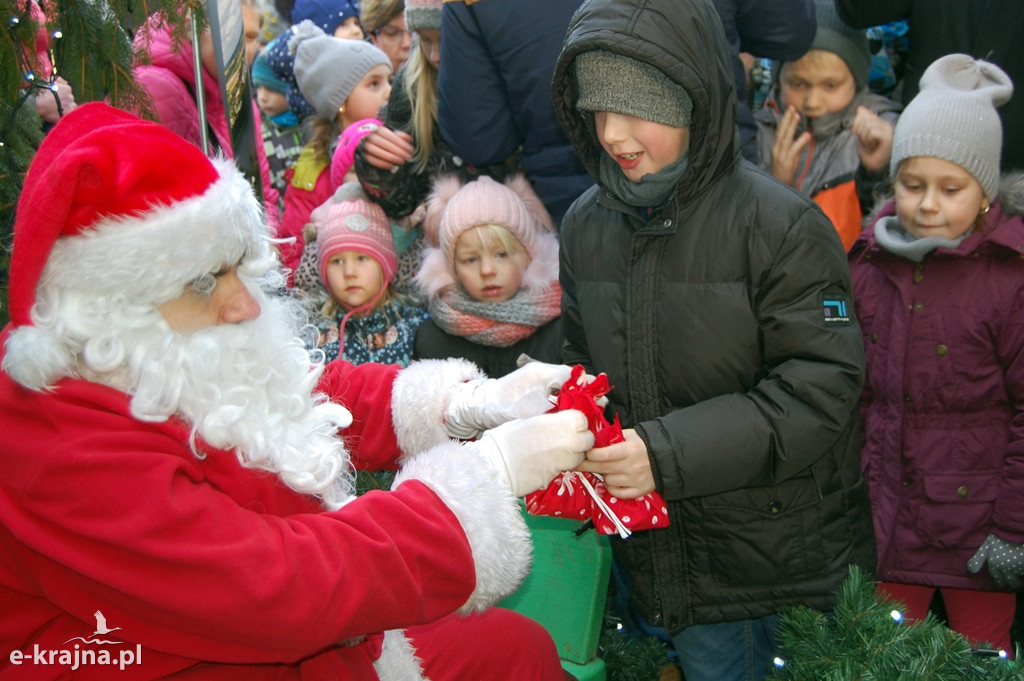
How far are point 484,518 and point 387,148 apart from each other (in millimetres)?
2089

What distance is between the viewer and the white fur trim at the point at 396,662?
204 centimetres

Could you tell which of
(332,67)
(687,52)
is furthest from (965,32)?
(332,67)

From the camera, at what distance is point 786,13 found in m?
3.04

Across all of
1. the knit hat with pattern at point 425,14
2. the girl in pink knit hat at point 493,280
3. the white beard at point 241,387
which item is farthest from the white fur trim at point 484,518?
the knit hat with pattern at point 425,14

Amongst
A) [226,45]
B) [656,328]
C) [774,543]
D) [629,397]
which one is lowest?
[774,543]

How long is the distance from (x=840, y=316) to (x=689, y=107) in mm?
623

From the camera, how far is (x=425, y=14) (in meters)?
3.47

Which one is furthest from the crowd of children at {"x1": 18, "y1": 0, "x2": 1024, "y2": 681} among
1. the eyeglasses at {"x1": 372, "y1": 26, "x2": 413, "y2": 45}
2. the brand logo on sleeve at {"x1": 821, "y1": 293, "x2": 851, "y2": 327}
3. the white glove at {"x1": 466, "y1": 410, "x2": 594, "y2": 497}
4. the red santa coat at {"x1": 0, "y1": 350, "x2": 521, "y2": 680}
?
the red santa coat at {"x1": 0, "y1": 350, "x2": 521, "y2": 680}

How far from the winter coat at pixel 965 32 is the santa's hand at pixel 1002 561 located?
1.25 m

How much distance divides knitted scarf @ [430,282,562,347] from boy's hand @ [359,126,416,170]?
25.7 inches

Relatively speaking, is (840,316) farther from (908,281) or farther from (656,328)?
(908,281)

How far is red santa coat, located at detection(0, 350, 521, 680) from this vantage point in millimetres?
1563

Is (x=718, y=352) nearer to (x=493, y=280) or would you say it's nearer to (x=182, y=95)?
(x=493, y=280)

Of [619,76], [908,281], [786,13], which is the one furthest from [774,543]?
[786,13]
